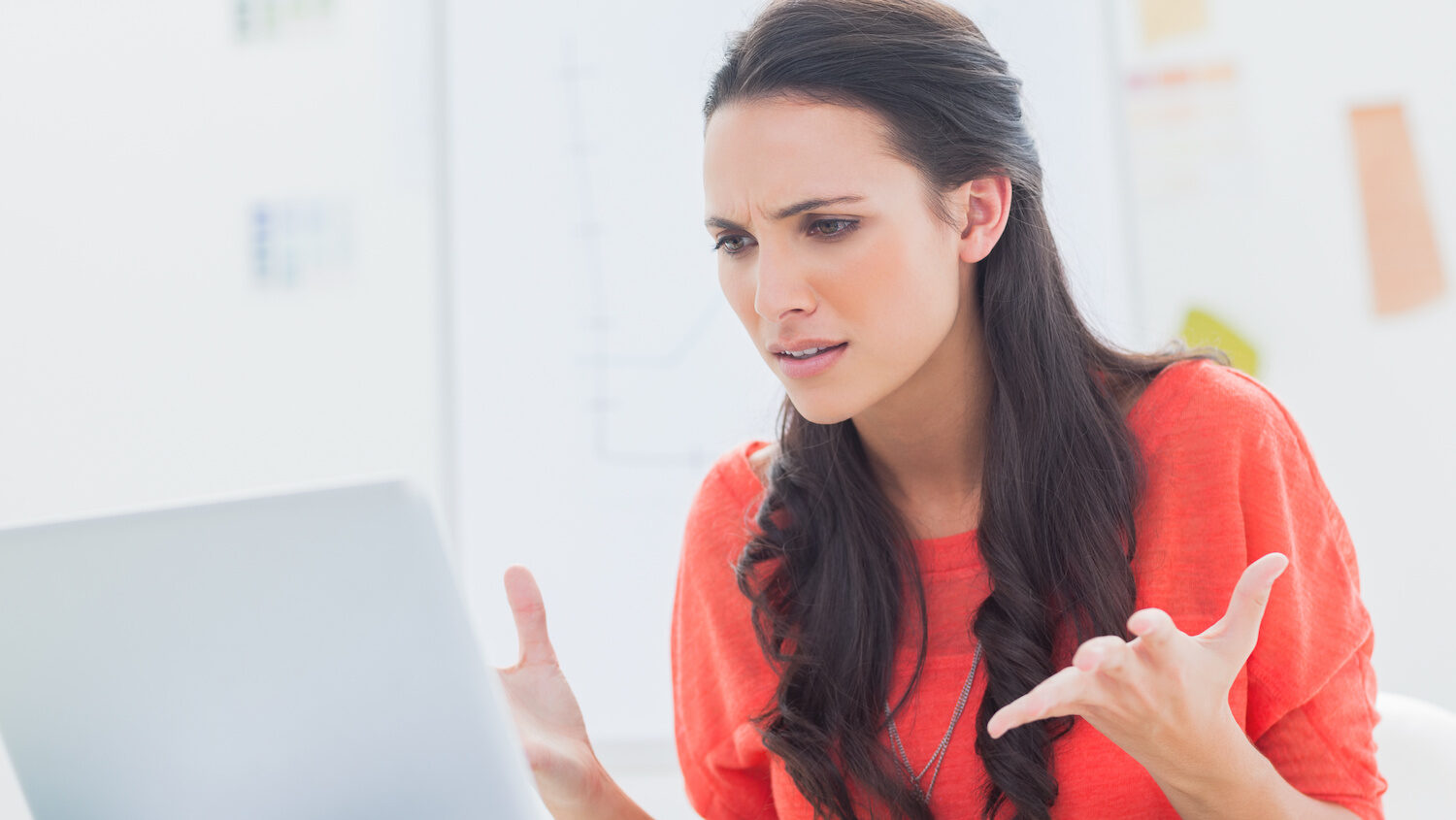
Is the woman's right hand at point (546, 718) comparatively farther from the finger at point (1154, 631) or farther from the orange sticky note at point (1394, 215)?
the orange sticky note at point (1394, 215)

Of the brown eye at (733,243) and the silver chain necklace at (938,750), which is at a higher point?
the brown eye at (733,243)

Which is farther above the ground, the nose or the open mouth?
the nose

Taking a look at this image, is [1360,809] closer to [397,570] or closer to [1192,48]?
[397,570]

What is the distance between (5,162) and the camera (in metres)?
2.47

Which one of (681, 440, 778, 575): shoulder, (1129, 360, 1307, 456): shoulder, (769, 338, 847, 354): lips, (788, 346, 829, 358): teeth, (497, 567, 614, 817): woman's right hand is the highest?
(769, 338, 847, 354): lips

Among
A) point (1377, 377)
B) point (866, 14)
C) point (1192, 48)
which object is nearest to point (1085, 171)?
point (1192, 48)

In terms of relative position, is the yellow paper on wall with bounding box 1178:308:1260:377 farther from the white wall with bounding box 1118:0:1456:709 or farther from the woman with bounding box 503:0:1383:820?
the woman with bounding box 503:0:1383:820

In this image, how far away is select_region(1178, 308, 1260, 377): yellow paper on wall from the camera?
2029 millimetres

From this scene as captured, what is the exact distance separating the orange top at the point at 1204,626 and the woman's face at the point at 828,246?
0.26m

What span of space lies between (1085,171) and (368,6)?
57.2 inches

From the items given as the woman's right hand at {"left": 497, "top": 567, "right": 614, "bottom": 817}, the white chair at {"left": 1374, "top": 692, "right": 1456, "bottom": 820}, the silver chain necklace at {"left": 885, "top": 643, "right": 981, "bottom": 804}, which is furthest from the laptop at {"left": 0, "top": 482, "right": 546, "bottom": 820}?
the white chair at {"left": 1374, "top": 692, "right": 1456, "bottom": 820}

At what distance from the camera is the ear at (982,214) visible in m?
1.26

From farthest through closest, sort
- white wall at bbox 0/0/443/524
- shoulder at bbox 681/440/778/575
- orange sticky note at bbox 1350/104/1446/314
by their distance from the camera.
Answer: white wall at bbox 0/0/443/524 → orange sticky note at bbox 1350/104/1446/314 → shoulder at bbox 681/440/778/575

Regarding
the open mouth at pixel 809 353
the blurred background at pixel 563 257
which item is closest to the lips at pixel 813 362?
the open mouth at pixel 809 353
